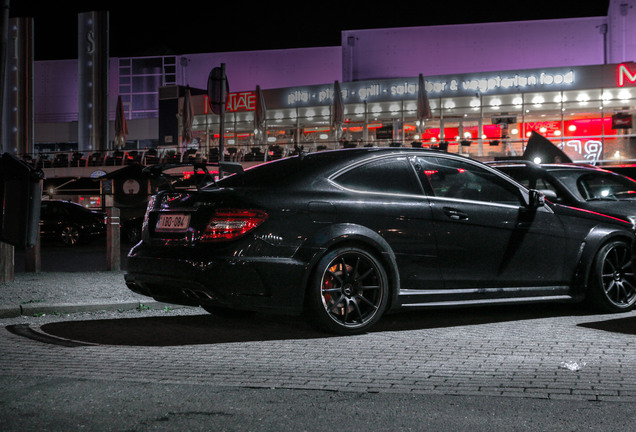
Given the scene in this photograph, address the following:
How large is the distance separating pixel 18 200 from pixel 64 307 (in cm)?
116

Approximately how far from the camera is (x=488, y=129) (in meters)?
38.6

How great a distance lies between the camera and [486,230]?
6.87 meters

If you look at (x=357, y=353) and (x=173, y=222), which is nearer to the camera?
(x=357, y=353)

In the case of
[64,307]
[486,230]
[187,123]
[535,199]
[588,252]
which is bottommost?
[64,307]

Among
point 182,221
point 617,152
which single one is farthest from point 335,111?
point 182,221

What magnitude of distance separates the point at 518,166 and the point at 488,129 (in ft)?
101

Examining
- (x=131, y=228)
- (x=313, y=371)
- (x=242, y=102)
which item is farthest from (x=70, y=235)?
(x=242, y=102)

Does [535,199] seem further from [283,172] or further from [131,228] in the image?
[131,228]

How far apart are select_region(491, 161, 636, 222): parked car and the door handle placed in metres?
1.63

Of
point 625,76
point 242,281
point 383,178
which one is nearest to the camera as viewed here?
point 242,281

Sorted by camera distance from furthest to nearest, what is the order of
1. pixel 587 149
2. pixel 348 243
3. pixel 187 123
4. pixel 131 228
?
pixel 187 123, pixel 587 149, pixel 131 228, pixel 348 243

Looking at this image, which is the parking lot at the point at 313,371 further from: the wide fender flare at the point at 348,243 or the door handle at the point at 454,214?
the door handle at the point at 454,214

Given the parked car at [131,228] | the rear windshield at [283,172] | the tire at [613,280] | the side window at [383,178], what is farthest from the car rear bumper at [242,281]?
the parked car at [131,228]

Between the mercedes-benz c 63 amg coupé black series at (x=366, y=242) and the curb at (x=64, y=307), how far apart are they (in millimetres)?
1502
